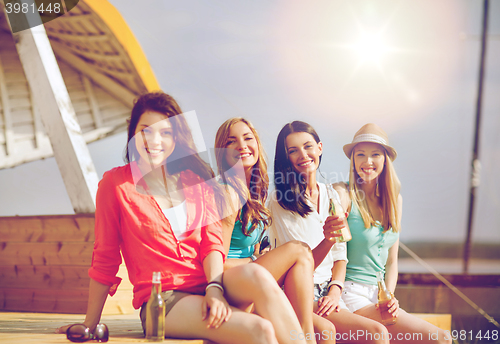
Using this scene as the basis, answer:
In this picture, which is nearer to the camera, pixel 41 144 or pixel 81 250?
pixel 81 250

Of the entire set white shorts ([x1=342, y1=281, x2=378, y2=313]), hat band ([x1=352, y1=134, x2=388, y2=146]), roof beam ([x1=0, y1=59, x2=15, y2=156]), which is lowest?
white shorts ([x1=342, y1=281, x2=378, y2=313])

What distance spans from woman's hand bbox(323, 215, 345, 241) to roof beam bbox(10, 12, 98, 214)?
215 cm

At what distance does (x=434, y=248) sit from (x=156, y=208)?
115 ft

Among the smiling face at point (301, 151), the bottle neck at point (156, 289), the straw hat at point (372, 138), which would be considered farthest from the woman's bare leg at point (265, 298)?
the straw hat at point (372, 138)

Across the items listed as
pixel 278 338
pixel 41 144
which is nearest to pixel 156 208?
pixel 278 338

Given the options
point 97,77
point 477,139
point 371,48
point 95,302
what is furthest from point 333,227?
point 477,139

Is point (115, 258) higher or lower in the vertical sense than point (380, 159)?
lower

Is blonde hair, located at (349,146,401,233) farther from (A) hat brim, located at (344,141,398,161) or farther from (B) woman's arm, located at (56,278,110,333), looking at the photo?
(B) woman's arm, located at (56,278,110,333)

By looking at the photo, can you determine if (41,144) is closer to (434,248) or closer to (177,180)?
(177,180)

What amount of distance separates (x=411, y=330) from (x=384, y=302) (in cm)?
16

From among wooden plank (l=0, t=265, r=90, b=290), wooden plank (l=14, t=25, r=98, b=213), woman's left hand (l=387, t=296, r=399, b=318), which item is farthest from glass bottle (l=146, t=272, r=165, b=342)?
wooden plank (l=14, t=25, r=98, b=213)

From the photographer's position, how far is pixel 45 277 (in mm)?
2775

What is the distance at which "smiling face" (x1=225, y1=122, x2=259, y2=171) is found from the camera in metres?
1.96

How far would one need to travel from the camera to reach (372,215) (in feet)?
6.63
